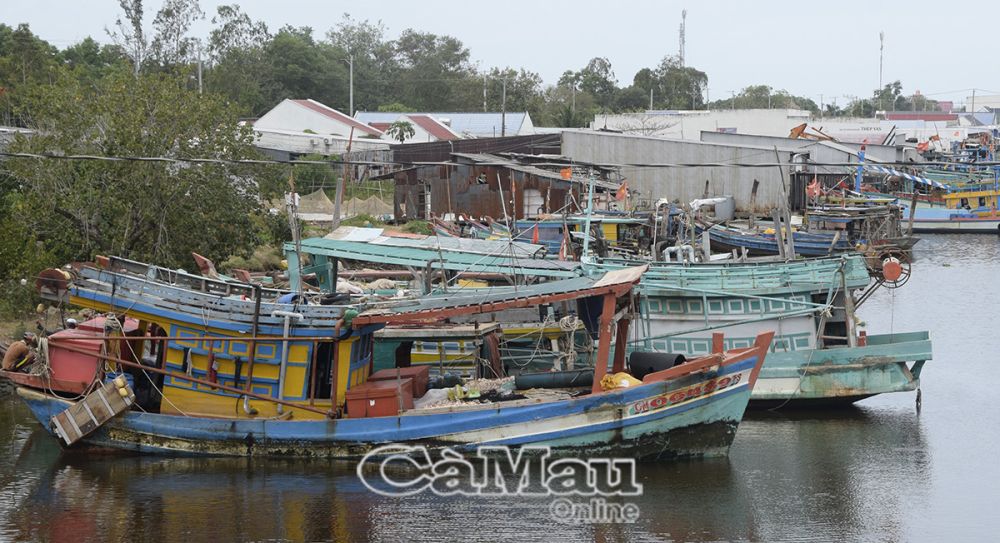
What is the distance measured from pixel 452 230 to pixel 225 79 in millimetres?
39259

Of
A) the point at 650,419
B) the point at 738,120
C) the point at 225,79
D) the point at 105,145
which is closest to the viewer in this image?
the point at 650,419

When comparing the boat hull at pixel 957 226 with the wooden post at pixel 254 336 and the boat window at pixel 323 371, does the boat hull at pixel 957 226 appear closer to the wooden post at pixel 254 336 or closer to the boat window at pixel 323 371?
the boat window at pixel 323 371

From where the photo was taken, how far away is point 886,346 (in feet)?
66.8

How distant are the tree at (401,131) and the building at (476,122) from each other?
567 cm

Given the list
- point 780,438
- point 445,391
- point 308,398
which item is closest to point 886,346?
point 780,438

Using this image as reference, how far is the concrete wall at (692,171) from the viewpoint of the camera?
47.2 m

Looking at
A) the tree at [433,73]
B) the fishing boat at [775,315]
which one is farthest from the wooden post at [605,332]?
the tree at [433,73]

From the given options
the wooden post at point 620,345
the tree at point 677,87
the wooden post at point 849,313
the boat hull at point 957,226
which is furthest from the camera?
the tree at point 677,87

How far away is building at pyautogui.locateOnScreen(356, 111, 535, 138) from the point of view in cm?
6443

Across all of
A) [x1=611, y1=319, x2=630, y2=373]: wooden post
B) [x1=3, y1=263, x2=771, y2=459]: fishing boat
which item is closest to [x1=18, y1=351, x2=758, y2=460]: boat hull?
[x1=3, y1=263, x2=771, y2=459]: fishing boat

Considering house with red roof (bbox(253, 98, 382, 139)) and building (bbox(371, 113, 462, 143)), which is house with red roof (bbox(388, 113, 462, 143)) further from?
house with red roof (bbox(253, 98, 382, 139))

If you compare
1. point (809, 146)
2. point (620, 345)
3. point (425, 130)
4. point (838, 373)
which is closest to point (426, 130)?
point (425, 130)

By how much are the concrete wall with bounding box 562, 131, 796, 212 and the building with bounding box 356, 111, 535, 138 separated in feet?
46.9

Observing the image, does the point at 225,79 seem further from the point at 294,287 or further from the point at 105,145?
the point at 294,287
